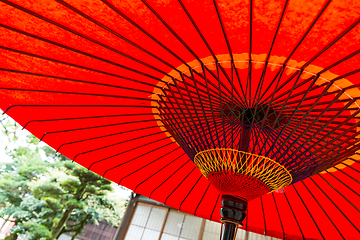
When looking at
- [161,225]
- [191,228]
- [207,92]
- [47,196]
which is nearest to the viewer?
[207,92]

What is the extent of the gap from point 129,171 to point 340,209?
182 centimetres

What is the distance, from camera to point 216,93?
5.50 feet

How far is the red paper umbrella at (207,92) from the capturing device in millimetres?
1127

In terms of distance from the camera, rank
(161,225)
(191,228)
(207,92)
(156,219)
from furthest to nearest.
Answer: (156,219) < (161,225) < (191,228) < (207,92)

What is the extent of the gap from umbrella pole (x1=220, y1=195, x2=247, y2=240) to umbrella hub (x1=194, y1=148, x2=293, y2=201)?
0.17 feet

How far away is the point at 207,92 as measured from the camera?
137 centimetres

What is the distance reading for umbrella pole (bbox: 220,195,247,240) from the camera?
1500 millimetres

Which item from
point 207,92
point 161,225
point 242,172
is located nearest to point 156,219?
point 161,225

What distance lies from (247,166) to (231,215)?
33 cm

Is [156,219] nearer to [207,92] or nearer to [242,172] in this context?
[242,172]

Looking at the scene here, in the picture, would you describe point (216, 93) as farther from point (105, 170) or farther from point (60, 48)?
point (105, 170)

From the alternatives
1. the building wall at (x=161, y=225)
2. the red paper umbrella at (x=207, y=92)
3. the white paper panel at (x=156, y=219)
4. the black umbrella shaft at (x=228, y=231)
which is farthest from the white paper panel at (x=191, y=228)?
the black umbrella shaft at (x=228, y=231)

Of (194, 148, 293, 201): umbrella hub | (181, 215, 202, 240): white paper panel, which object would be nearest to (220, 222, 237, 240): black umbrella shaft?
(194, 148, 293, 201): umbrella hub

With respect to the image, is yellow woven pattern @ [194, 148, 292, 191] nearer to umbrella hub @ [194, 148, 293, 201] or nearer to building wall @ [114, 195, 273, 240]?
umbrella hub @ [194, 148, 293, 201]
